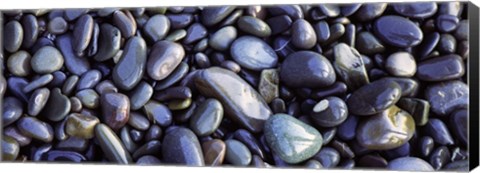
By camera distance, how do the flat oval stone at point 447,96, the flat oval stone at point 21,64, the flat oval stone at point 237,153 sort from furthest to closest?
the flat oval stone at point 21,64, the flat oval stone at point 237,153, the flat oval stone at point 447,96

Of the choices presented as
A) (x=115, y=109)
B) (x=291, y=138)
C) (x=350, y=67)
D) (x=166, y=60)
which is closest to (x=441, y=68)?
(x=350, y=67)


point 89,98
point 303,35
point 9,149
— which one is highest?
point 303,35

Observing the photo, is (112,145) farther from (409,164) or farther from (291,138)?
(409,164)

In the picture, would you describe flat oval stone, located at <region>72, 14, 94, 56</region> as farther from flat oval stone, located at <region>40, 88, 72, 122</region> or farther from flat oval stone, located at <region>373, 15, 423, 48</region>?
flat oval stone, located at <region>373, 15, 423, 48</region>

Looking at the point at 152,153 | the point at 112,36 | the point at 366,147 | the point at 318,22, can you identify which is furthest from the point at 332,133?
the point at 112,36

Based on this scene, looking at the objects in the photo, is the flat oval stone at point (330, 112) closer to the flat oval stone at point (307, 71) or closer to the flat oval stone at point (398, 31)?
the flat oval stone at point (307, 71)

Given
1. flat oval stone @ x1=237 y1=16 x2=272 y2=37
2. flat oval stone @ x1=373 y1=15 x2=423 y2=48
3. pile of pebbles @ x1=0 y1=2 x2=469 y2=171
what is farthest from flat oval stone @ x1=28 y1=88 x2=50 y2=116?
flat oval stone @ x1=373 y1=15 x2=423 y2=48

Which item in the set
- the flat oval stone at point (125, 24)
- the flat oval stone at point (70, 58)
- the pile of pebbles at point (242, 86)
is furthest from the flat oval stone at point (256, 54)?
the flat oval stone at point (70, 58)

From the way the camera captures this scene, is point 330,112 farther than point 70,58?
No

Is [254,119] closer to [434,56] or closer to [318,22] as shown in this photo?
[318,22]
